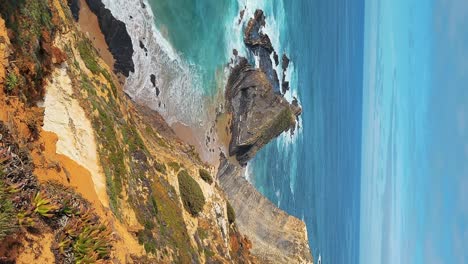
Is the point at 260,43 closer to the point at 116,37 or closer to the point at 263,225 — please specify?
the point at 263,225

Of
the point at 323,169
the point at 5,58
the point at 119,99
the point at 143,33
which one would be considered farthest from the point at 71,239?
the point at 323,169

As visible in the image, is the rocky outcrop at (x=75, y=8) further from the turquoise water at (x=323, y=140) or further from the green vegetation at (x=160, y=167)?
the turquoise water at (x=323, y=140)

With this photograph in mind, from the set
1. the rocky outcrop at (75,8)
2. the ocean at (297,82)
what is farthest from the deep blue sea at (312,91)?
the rocky outcrop at (75,8)

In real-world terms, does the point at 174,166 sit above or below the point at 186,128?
below

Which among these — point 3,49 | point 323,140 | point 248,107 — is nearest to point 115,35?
point 248,107

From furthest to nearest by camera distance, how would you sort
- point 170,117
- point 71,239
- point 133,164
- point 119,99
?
point 170,117 → point 119,99 → point 133,164 → point 71,239

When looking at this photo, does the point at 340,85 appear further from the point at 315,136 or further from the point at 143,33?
the point at 143,33
